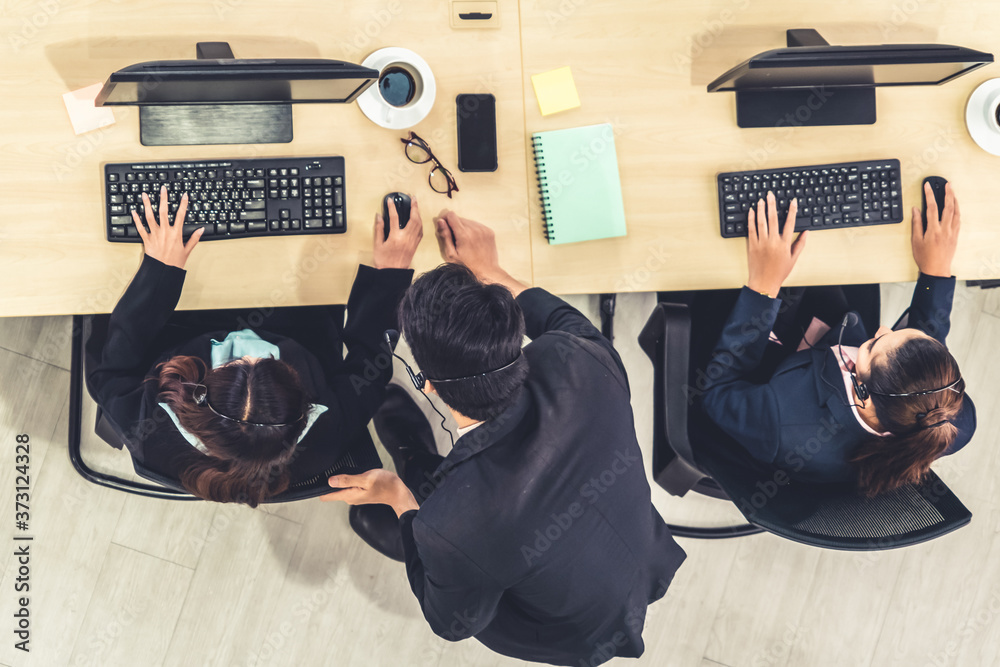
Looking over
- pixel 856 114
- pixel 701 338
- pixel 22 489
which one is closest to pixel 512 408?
pixel 701 338

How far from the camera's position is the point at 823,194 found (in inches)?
58.0

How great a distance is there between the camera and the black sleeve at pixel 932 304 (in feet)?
4.84

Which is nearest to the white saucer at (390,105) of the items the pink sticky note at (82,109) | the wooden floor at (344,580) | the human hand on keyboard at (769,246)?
the pink sticky note at (82,109)

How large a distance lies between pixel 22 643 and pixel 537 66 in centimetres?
214

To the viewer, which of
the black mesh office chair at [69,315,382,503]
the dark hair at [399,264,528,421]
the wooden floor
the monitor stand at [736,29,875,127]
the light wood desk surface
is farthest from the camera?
the wooden floor

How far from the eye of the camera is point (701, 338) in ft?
5.37

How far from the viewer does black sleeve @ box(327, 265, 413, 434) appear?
1423 mm

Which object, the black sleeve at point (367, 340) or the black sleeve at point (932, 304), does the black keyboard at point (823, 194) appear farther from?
the black sleeve at point (367, 340)

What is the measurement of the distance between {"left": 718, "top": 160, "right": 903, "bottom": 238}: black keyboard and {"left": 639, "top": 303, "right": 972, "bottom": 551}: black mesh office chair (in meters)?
0.27

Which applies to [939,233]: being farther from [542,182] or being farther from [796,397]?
[542,182]

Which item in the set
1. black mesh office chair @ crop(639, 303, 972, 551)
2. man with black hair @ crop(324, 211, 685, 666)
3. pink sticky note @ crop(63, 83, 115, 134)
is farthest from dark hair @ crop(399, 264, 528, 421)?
pink sticky note @ crop(63, 83, 115, 134)

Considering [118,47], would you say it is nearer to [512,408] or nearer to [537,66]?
[537,66]

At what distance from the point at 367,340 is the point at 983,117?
146 centimetres

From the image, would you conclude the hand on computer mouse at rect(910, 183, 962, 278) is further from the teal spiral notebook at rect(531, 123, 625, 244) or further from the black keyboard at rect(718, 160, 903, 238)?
the teal spiral notebook at rect(531, 123, 625, 244)
